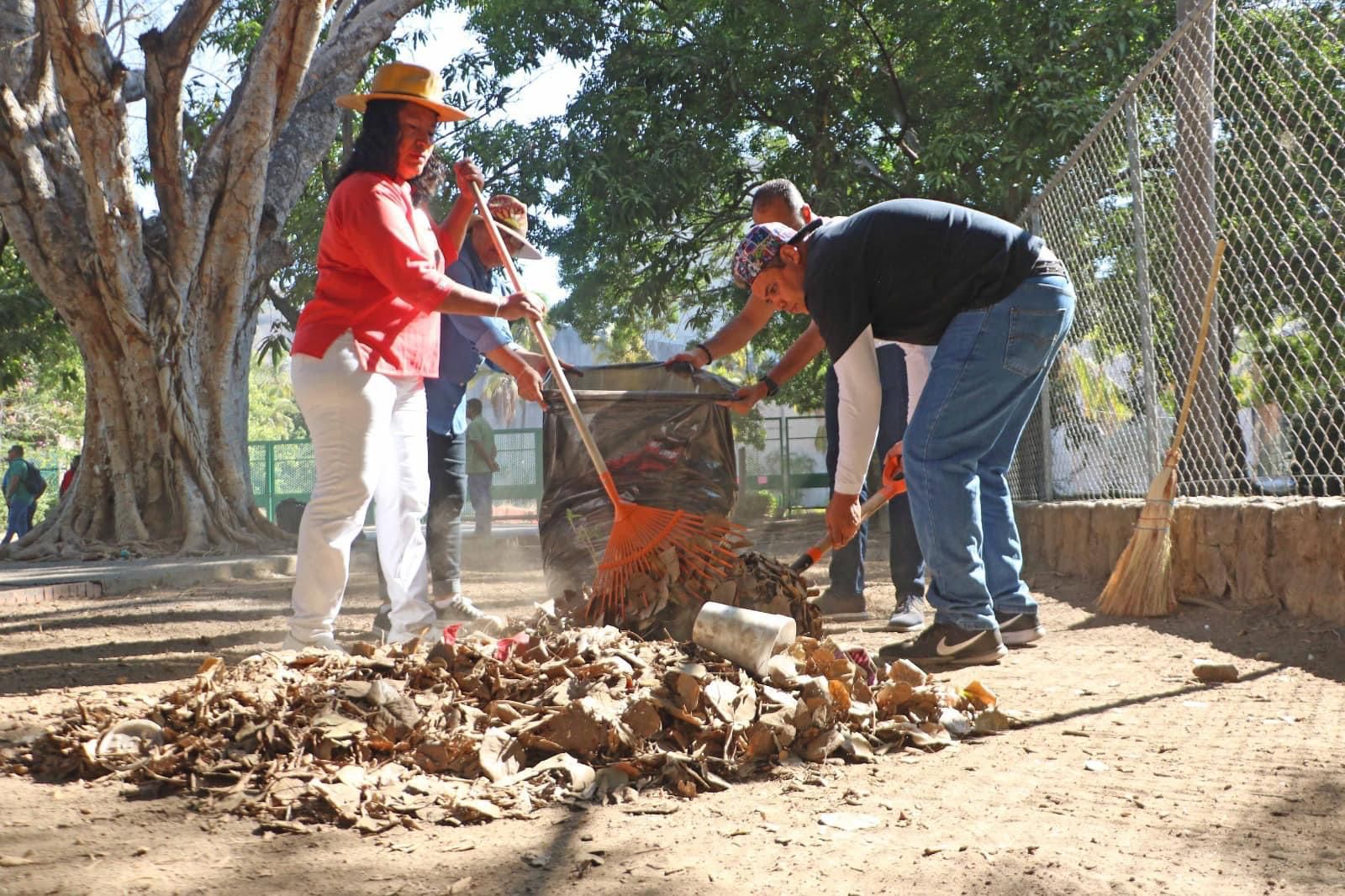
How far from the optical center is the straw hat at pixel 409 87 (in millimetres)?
3658

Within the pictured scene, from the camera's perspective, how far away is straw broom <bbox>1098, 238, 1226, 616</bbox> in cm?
471

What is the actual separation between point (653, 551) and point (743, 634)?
0.79 meters

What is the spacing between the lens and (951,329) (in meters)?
3.60

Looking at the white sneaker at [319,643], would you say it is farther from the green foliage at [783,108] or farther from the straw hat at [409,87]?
the green foliage at [783,108]

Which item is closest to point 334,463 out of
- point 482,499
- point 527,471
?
point 482,499

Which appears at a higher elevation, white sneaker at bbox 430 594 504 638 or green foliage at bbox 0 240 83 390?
green foliage at bbox 0 240 83 390

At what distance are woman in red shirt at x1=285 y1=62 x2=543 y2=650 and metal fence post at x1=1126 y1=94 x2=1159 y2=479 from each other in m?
3.20

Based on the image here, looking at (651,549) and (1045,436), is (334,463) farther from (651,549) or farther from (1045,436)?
(1045,436)

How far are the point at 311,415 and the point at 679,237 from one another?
34.6 feet

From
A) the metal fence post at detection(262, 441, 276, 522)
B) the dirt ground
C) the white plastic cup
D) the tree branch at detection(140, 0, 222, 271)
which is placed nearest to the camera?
the dirt ground

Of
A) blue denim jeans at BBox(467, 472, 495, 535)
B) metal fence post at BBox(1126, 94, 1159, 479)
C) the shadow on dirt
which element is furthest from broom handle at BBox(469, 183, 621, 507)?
blue denim jeans at BBox(467, 472, 495, 535)

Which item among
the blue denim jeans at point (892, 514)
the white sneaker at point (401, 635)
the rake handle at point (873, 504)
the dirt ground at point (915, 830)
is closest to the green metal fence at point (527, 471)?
the blue denim jeans at point (892, 514)

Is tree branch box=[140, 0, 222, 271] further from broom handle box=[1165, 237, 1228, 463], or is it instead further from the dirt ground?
broom handle box=[1165, 237, 1228, 463]

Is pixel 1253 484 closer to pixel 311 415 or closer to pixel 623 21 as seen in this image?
pixel 311 415
